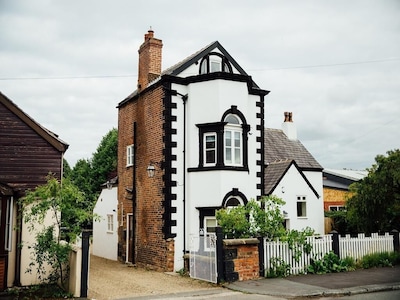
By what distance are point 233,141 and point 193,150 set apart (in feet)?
5.58

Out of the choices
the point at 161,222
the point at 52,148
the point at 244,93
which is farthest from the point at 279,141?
the point at 52,148

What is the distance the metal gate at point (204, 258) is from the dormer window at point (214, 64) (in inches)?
298

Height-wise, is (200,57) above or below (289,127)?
above

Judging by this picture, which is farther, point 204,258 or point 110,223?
point 110,223

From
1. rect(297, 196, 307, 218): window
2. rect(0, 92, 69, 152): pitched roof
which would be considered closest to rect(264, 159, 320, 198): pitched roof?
rect(297, 196, 307, 218): window

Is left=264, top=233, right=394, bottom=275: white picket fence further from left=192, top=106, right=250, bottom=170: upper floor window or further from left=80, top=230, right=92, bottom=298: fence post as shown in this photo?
left=80, top=230, right=92, bottom=298: fence post

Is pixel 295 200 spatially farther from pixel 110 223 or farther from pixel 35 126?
pixel 35 126

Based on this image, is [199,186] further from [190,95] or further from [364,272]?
[364,272]

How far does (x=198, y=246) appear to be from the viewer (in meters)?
15.7

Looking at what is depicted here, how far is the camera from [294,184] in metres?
24.5

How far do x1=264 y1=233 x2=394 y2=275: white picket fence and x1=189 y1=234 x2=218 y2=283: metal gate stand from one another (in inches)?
75.9

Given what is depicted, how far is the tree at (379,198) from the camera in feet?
63.2

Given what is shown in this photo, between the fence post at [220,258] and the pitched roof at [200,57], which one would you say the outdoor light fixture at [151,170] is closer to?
the pitched roof at [200,57]

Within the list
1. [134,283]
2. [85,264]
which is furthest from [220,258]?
[85,264]
